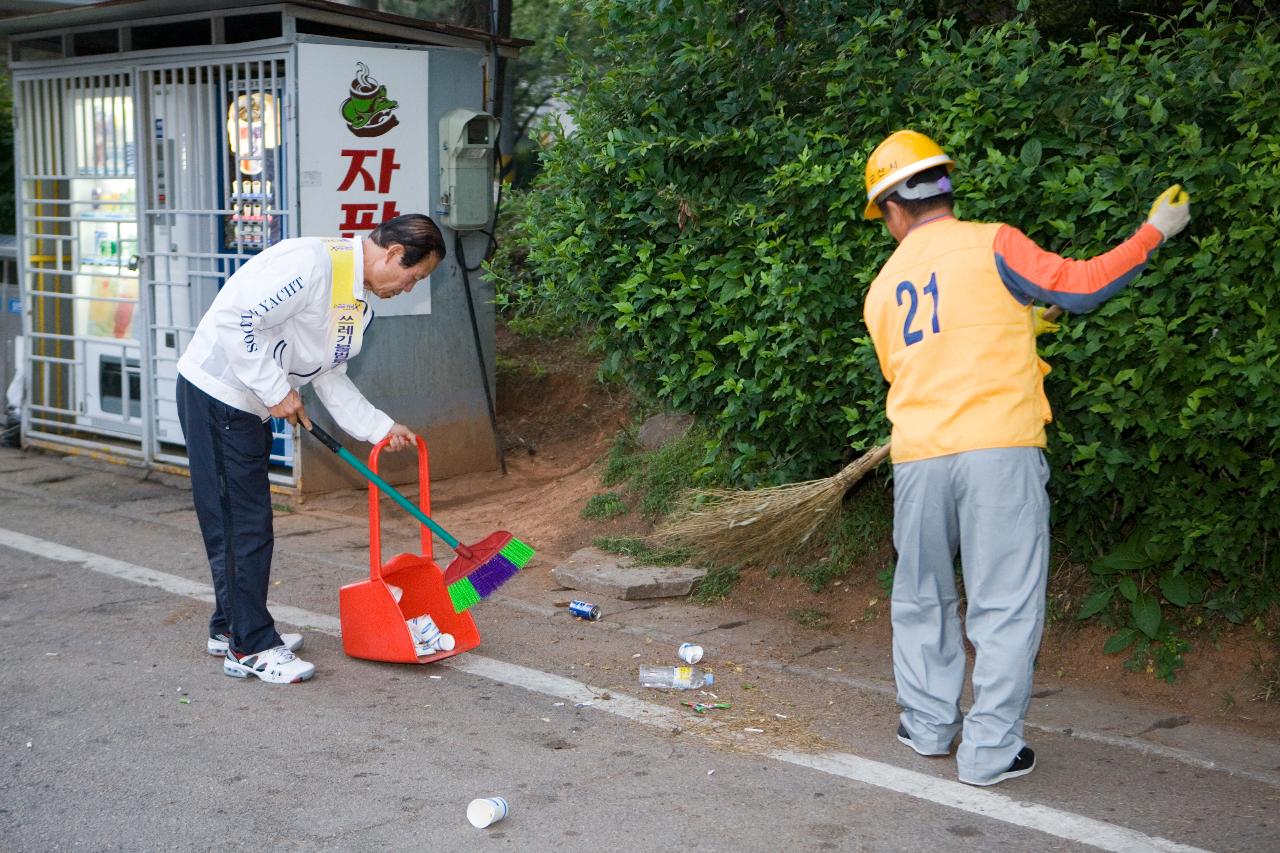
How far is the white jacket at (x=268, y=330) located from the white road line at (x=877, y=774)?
1274mm

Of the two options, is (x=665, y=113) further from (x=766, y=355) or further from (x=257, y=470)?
(x=257, y=470)

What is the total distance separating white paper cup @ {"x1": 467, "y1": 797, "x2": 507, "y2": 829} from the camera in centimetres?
Answer: 379

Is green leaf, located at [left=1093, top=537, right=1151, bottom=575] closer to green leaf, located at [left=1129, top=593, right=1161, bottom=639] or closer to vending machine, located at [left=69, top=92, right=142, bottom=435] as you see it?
green leaf, located at [left=1129, top=593, right=1161, bottom=639]

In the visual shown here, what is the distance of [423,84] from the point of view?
826 centimetres

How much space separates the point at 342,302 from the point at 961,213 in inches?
90.1

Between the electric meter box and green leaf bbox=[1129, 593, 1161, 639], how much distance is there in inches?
190

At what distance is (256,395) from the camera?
4.87 metres

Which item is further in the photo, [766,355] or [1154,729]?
[766,355]

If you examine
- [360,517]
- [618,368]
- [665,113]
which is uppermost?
[665,113]

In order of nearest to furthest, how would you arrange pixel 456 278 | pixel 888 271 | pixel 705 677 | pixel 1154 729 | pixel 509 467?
pixel 888 271 < pixel 1154 729 < pixel 705 677 < pixel 456 278 < pixel 509 467

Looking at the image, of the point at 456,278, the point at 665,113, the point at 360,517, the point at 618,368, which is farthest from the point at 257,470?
the point at 456,278

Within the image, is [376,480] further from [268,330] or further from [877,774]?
[877,774]

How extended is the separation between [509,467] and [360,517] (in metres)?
1.43

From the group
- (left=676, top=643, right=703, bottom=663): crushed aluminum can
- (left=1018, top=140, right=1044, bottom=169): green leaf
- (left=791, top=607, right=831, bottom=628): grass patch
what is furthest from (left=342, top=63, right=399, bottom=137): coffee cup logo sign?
(left=1018, top=140, right=1044, bottom=169): green leaf
